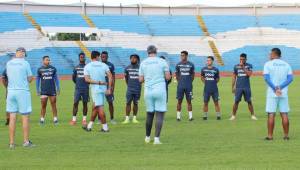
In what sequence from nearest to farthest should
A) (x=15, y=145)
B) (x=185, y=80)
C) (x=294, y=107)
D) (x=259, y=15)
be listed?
(x=15, y=145), (x=185, y=80), (x=294, y=107), (x=259, y=15)

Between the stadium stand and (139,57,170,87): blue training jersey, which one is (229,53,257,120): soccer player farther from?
the stadium stand

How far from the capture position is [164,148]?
12.4 m

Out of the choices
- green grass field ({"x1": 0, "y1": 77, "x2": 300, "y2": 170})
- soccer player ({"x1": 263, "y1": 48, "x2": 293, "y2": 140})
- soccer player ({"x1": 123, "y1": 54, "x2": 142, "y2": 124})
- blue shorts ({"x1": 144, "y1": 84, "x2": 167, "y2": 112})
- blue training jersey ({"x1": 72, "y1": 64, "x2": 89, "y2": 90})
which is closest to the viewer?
green grass field ({"x1": 0, "y1": 77, "x2": 300, "y2": 170})

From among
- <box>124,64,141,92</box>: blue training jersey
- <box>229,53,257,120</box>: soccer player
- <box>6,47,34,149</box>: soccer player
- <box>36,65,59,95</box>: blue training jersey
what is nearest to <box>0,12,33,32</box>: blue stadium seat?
<box>36,65,59,95</box>: blue training jersey

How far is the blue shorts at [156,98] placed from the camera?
13219 mm

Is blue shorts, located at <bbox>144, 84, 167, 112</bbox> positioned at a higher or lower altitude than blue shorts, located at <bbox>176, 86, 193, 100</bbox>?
higher

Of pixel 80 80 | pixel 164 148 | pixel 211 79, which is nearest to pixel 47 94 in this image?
pixel 80 80

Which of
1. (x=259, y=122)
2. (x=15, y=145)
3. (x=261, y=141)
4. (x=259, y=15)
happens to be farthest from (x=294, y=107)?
(x=259, y=15)

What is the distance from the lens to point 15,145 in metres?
13.1

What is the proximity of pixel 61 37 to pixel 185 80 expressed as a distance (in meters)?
44.1

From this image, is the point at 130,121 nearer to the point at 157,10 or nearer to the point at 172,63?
the point at 172,63

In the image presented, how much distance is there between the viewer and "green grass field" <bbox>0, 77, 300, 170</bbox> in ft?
34.4

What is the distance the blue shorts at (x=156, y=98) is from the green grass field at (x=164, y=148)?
774 millimetres

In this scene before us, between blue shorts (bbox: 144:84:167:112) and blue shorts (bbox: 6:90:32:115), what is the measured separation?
8.16 feet
